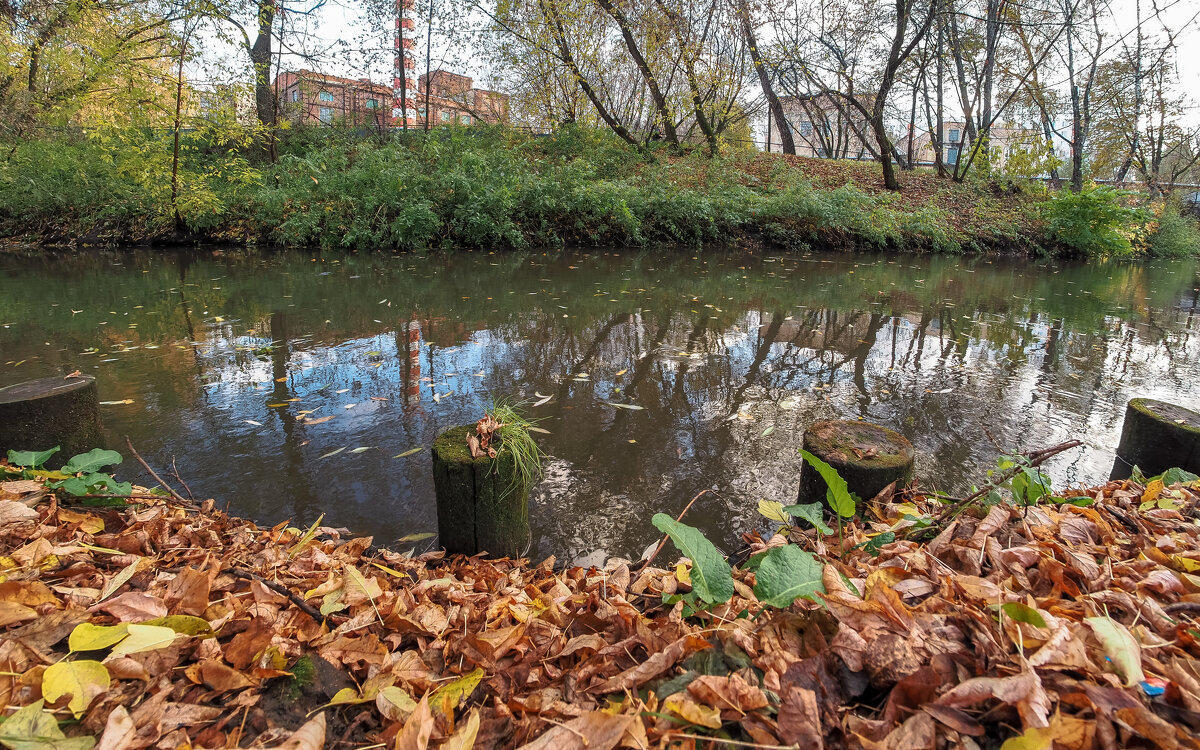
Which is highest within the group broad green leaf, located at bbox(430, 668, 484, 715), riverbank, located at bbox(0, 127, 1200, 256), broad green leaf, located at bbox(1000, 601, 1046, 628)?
riverbank, located at bbox(0, 127, 1200, 256)

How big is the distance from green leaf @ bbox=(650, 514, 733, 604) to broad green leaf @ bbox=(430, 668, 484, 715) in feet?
1.99

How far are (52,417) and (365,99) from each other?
76.1 feet

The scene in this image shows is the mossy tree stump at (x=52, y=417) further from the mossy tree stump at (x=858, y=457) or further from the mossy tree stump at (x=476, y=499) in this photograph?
the mossy tree stump at (x=858, y=457)

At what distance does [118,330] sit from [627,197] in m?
10.7

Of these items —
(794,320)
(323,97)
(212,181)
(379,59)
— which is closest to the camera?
(794,320)

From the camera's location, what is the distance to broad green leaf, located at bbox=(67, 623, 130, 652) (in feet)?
4.54

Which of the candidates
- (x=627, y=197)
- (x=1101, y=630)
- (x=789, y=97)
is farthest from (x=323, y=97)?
(x=1101, y=630)

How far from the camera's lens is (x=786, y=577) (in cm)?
153

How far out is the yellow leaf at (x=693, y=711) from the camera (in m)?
1.19

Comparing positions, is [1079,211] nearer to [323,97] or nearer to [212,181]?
[212,181]

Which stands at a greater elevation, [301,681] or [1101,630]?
[1101,630]

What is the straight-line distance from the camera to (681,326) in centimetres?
650

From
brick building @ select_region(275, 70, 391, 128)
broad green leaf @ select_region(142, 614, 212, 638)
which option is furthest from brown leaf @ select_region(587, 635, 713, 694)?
brick building @ select_region(275, 70, 391, 128)

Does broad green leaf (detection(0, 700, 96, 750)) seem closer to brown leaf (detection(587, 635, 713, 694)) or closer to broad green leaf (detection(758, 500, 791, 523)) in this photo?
brown leaf (detection(587, 635, 713, 694))
